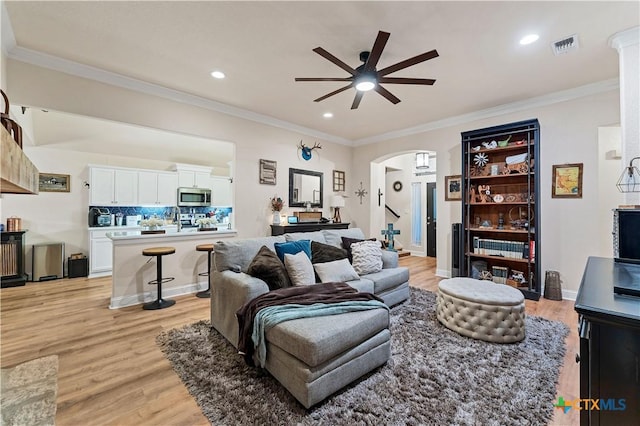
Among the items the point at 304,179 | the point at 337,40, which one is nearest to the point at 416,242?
the point at 304,179

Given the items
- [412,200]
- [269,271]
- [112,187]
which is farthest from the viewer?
[412,200]

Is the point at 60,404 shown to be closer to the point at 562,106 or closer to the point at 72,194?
the point at 72,194

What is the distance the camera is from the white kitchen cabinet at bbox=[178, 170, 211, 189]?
650 centimetres

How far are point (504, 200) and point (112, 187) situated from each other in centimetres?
731

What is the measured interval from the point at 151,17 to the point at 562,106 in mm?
5120

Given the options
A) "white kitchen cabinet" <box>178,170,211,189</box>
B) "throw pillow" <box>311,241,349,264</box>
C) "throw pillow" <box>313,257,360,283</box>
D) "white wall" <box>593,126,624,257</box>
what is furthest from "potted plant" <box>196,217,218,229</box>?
"white wall" <box>593,126,624,257</box>

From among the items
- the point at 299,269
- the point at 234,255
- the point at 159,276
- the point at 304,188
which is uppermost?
the point at 304,188

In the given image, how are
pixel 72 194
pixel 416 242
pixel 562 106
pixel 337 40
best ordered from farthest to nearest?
pixel 416 242, pixel 72 194, pixel 562 106, pixel 337 40

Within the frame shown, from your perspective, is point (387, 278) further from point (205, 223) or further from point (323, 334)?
point (205, 223)

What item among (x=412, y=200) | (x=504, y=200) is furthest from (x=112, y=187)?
(x=504, y=200)

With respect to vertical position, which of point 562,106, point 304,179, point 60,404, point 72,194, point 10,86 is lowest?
point 60,404

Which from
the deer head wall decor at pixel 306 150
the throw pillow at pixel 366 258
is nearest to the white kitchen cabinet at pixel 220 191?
the deer head wall decor at pixel 306 150

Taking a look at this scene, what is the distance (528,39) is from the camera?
102 inches

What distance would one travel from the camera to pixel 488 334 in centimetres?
244
